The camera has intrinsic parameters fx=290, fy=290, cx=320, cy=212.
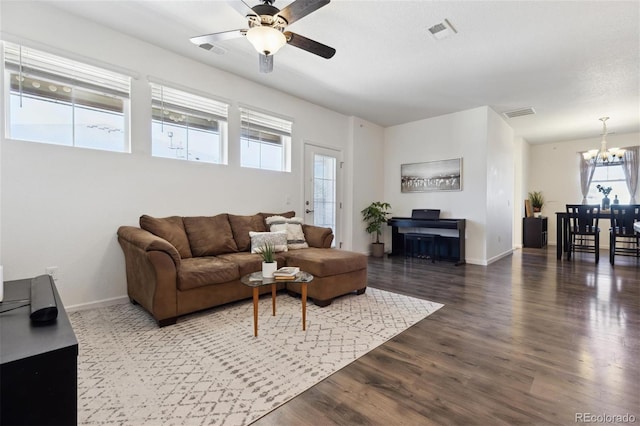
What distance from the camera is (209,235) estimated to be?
3.36m

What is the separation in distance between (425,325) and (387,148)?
4.83 metres

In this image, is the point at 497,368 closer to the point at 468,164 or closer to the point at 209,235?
the point at 209,235

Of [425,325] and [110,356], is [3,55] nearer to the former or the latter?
[110,356]

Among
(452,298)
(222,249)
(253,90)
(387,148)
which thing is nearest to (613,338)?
(452,298)

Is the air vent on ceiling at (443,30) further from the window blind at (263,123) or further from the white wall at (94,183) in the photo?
the white wall at (94,183)

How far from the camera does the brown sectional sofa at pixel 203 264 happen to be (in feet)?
8.03

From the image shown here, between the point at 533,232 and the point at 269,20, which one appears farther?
the point at 533,232

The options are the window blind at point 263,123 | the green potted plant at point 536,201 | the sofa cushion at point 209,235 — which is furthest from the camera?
the green potted plant at point 536,201

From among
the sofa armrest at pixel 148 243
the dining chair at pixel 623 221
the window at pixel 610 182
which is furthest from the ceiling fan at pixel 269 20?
the window at pixel 610 182

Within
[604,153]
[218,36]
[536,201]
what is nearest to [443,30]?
[218,36]

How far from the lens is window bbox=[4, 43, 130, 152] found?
8.36ft

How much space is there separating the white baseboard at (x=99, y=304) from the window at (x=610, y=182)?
395 inches

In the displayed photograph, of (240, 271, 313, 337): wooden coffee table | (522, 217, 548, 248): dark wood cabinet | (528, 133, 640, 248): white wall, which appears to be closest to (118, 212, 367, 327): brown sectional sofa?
(240, 271, 313, 337): wooden coffee table

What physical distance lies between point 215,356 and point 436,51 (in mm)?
3729
